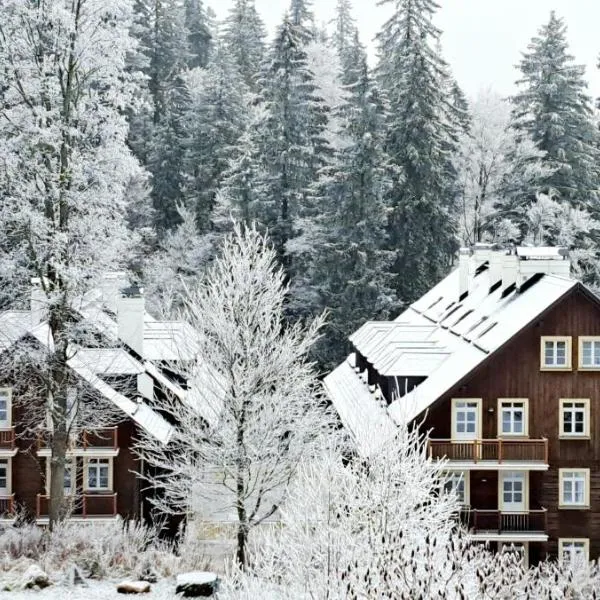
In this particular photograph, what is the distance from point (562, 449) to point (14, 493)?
1644 centimetres

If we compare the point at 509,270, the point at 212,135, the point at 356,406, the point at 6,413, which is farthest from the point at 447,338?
the point at 212,135

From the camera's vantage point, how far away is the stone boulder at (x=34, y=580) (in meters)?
16.1

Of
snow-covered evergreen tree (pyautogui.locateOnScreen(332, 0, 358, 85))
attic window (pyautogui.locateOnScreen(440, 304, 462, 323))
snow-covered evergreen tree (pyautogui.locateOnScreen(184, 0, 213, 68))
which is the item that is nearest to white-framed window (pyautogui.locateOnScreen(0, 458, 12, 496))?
attic window (pyautogui.locateOnScreen(440, 304, 462, 323))

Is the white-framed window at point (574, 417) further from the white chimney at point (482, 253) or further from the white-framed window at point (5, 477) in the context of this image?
the white-framed window at point (5, 477)

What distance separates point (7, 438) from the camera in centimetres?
2747

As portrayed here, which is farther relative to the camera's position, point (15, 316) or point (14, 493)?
point (14, 493)

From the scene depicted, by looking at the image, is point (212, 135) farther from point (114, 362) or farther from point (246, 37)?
point (114, 362)

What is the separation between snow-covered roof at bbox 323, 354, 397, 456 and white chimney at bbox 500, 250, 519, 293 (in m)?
6.04

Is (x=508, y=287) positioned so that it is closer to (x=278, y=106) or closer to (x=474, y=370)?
(x=474, y=370)

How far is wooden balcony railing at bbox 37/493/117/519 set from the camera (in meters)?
27.0

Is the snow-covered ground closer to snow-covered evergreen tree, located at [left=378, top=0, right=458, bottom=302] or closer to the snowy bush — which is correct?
the snowy bush

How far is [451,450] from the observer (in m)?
27.7

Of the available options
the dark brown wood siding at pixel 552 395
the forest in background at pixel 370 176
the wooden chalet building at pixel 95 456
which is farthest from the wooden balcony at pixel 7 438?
the forest in background at pixel 370 176

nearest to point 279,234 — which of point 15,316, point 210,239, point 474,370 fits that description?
point 210,239
